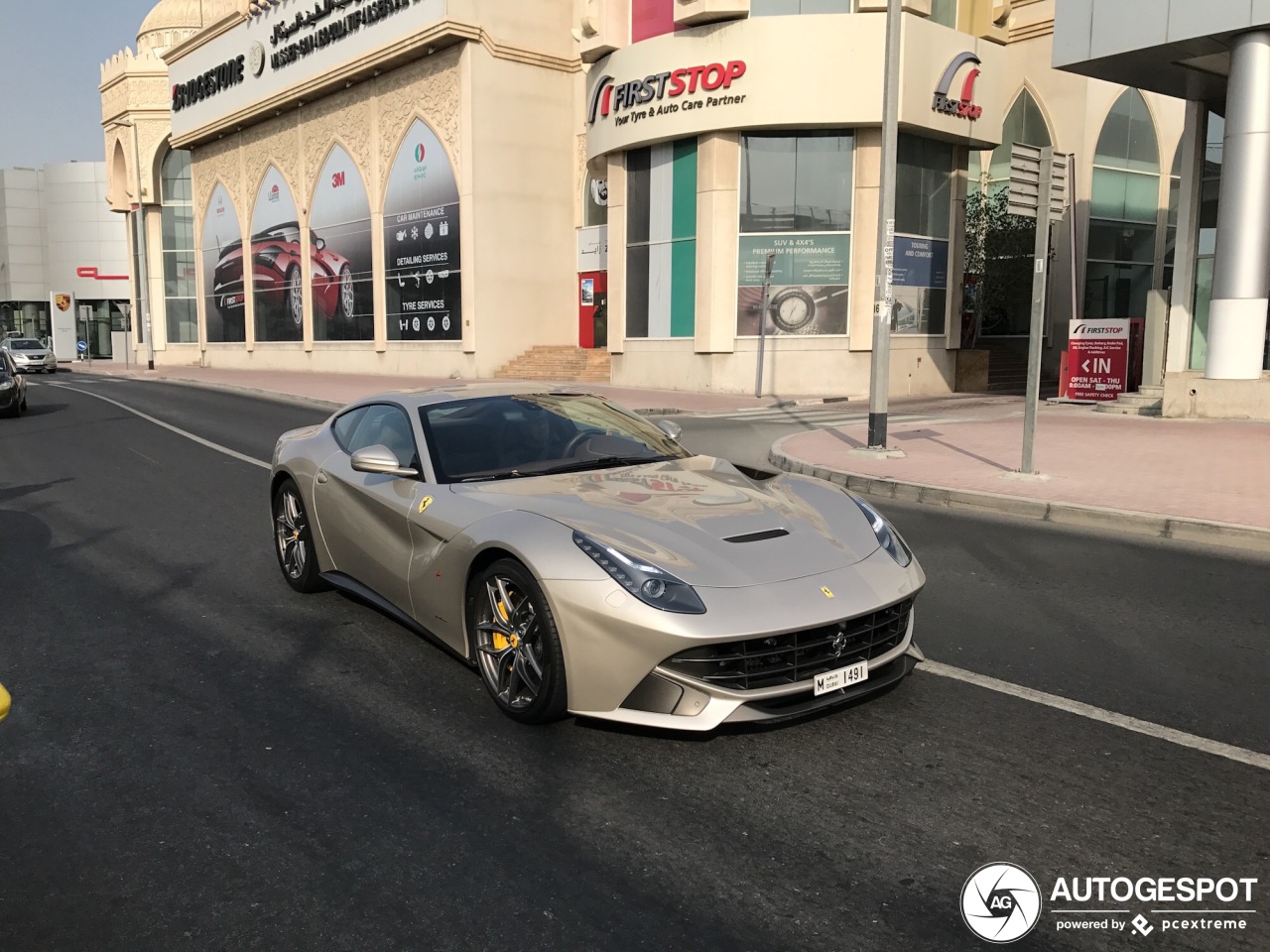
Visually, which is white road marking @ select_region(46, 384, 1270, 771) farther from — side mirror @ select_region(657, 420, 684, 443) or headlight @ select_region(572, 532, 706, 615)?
side mirror @ select_region(657, 420, 684, 443)

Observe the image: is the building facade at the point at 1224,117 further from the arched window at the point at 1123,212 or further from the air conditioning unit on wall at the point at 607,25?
the arched window at the point at 1123,212

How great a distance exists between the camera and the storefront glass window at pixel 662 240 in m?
26.4

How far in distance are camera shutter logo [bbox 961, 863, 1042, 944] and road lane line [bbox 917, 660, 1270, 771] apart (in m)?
1.39

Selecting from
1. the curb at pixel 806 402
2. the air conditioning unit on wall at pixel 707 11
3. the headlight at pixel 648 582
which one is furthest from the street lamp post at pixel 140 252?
the headlight at pixel 648 582

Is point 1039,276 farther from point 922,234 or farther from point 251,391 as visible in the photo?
point 251,391

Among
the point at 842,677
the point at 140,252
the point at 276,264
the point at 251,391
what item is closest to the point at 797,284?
the point at 251,391

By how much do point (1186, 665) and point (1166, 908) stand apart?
248 centimetres

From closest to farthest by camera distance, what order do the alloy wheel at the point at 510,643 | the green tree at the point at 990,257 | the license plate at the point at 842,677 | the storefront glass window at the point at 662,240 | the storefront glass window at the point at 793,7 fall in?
1. the license plate at the point at 842,677
2. the alloy wheel at the point at 510,643
3. the storefront glass window at the point at 793,7
4. the storefront glass window at the point at 662,240
5. the green tree at the point at 990,257

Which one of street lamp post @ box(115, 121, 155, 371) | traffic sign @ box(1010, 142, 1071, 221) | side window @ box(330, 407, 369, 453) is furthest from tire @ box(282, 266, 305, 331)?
side window @ box(330, 407, 369, 453)

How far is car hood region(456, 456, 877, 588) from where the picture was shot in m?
3.88

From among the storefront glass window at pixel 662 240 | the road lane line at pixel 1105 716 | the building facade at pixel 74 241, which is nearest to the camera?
the road lane line at pixel 1105 716

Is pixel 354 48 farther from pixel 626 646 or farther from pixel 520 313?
pixel 626 646

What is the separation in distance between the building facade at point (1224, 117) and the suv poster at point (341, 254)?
26.6 m

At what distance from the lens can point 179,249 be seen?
180 feet
